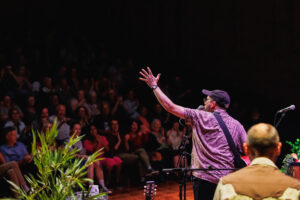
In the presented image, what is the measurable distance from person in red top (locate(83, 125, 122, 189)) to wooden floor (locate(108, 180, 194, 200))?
315 mm

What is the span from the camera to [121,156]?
6742 millimetres

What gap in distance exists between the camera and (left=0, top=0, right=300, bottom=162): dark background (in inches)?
334

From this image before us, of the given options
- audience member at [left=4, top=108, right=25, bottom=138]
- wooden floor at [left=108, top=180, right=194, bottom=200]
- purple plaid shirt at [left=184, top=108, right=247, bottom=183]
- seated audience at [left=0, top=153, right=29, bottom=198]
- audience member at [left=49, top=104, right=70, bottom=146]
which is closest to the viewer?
purple plaid shirt at [left=184, top=108, right=247, bottom=183]

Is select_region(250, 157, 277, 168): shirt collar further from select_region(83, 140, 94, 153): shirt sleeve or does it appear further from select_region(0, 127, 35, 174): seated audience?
select_region(83, 140, 94, 153): shirt sleeve

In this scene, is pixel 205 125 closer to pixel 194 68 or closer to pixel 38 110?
pixel 38 110

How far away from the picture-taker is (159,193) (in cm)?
616

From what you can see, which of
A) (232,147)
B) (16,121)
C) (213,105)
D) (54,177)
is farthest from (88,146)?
(232,147)

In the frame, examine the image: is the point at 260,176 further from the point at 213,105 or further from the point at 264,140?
the point at 213,105

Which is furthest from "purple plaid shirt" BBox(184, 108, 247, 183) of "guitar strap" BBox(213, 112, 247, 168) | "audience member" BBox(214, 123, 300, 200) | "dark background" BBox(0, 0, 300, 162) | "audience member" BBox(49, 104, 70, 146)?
"dark background" BBox(0, 0, 300, 162)

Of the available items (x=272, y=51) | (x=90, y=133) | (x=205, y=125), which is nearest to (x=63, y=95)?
(x=90, y=133)

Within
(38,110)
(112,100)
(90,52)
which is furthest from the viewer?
(90,52)

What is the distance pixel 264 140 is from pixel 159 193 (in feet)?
15.2

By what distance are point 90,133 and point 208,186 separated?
3841mm

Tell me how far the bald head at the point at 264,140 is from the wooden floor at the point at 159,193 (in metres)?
4.11
